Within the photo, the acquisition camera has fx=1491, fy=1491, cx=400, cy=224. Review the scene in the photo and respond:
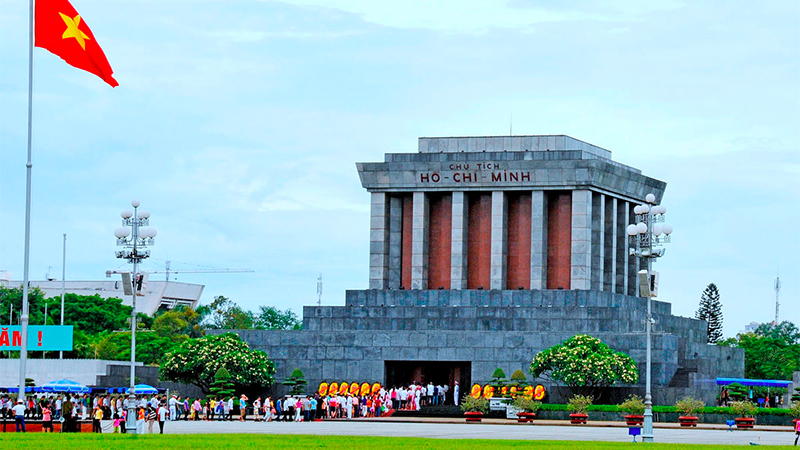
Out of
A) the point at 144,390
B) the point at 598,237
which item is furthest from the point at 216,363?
the point at 598,237

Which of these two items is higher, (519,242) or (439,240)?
(439,240)

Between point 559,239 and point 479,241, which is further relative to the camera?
point 479,241

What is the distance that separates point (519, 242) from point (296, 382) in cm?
1483

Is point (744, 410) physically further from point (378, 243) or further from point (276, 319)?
point (276, 319)

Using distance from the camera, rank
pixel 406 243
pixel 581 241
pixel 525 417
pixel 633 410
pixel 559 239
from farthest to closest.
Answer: pixel 406 243 < pixel 559 239 < pixel 581 241 < pixel 525 417 < pixel 633 410

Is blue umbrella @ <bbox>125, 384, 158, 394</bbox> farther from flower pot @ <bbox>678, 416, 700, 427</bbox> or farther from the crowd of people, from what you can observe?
flower pot @ <bbox>678, 416, 700, 427</bbox>

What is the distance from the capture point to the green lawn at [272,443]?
39719 millimetres

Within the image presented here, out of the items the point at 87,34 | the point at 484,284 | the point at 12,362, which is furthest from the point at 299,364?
the point at 87,34

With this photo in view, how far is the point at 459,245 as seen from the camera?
3044 inches

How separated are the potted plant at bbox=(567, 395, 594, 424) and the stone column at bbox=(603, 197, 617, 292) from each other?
→ 46.6 feet

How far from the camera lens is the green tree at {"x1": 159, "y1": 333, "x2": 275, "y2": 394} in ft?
230

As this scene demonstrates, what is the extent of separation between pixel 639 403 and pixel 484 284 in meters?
17.6

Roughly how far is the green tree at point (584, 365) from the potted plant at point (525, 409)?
290 centimetres

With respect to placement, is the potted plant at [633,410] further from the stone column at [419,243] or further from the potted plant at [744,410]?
the stone column at [419,243]
